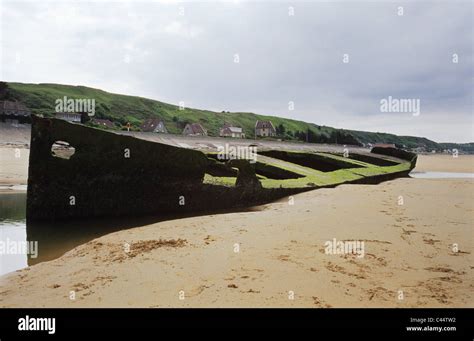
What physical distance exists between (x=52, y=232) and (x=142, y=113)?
13312cm

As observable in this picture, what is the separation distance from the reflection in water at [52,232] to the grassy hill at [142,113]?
267 feet

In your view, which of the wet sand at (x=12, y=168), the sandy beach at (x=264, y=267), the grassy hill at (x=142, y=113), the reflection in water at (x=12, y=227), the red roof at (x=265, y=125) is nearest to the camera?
the sandy beach at (x=264, y=267)

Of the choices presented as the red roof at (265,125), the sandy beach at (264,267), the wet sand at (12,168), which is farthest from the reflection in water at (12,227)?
the red roof at (265,125)

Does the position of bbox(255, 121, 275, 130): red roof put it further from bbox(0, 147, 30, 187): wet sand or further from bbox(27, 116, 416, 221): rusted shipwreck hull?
bbox(27, 116, 416, 221): rusted shipwreck hull

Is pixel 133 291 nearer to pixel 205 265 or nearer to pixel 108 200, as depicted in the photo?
pixel 205 265

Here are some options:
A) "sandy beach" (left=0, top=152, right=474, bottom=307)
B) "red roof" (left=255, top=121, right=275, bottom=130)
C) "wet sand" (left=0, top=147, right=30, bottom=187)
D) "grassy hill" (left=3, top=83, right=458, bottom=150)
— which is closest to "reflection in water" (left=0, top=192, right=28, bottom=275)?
"sandy beach" (left=0, top=152, right=474, bottom=307)

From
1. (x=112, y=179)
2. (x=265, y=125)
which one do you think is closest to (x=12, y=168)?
(x=112, y=179)

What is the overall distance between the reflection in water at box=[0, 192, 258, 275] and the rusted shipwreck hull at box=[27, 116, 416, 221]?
0.52m

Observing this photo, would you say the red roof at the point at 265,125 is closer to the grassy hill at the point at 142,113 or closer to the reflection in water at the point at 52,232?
the grassy hill at the point at 142,113

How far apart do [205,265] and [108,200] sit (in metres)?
5.96

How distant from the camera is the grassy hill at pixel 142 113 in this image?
103938 millimetres

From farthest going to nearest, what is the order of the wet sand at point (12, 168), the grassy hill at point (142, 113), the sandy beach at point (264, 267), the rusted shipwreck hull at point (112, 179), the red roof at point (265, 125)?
the red roof at point (265, 125), the grassy hill at point (142, 113), the wet sand at point (12, 168), the rusted shipwreck hull at point (112, 179), the sandy beach at point (264, 267)

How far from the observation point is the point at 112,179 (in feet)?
32.5
